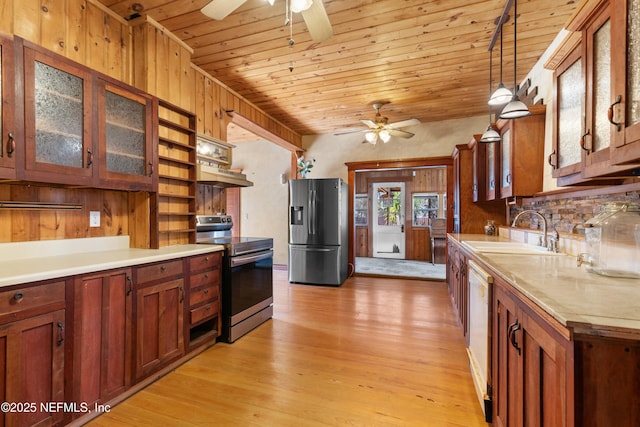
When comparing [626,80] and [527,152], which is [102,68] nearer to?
[626,80]

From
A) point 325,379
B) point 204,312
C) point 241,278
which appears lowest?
point 325,379

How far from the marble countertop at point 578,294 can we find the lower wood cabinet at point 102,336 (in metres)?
2.13

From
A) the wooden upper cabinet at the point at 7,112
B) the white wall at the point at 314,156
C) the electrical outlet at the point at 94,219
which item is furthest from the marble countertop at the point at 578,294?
the white wall at the point at 314,156

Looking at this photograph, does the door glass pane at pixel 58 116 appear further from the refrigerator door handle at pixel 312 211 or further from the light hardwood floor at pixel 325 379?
the refrigerator door handle at pixel 312 211

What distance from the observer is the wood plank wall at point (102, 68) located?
1835 millimetres

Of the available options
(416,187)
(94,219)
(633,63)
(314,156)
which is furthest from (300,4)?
(416,187)

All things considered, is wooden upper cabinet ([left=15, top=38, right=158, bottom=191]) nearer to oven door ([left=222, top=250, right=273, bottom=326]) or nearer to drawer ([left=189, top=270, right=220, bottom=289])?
drawer ([left=189, top=270, right=220, bottom=289])

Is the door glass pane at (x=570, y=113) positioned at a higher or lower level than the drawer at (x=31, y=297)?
higher

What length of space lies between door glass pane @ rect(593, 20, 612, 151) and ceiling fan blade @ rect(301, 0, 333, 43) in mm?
1353

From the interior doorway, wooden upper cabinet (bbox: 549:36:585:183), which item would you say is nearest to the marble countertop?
wooden upper cabinet (bbox: 549:36:585:183)

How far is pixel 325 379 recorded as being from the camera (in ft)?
6.95

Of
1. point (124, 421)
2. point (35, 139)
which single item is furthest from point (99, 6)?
point (124, 421)

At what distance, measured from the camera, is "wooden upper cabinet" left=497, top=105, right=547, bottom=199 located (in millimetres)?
2756

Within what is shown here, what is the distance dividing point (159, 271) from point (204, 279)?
1.57 feet
